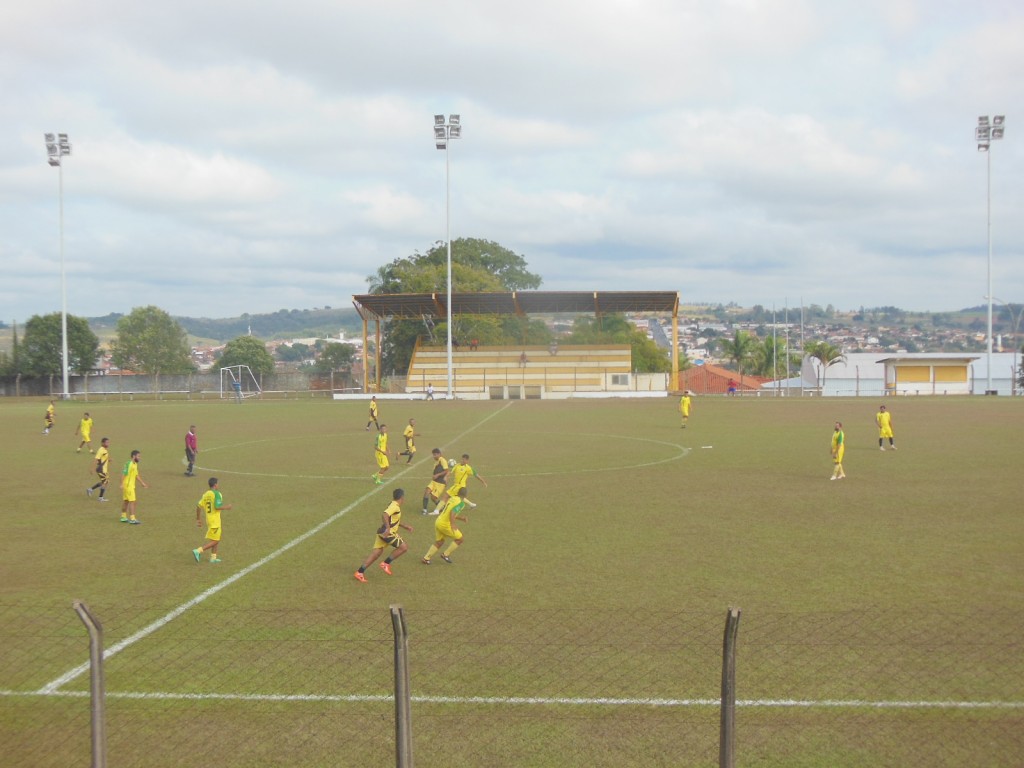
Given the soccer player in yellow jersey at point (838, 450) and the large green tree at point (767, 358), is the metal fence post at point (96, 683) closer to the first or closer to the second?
the soccer player in yellow jersey at point (838, 450)

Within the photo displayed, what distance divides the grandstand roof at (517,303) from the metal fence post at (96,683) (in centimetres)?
7110

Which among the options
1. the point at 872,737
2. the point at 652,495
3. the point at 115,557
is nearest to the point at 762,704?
the point at 872,737

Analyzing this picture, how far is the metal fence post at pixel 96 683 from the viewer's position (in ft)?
16.8

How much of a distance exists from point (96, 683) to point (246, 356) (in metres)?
124

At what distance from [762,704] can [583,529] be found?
905 cm

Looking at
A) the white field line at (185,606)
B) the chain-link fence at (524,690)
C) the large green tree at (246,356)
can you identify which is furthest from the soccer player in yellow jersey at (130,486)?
the large green tree at (246,356)

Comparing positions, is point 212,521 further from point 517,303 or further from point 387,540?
point 517,303

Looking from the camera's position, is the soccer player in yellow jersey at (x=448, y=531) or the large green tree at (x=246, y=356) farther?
the large green tree at (x=246, y=356)

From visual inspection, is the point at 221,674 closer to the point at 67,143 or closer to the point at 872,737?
the point at 872,737

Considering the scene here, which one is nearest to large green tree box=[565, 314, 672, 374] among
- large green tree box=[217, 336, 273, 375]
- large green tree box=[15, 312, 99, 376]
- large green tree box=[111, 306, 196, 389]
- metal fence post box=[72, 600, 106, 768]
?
large green tree box=[217, 336, 273, 375]

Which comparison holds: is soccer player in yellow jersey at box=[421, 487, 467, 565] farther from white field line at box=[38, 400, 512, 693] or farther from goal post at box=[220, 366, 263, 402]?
goal post at box=[220, 366, 263, 402]

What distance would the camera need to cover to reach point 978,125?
229 ft

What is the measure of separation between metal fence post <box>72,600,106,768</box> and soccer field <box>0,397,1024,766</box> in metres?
2.15

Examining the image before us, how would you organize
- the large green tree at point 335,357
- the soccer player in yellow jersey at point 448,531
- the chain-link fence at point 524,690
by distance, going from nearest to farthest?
the chain-link fence at point 524,690
the soccer player in yellow jersey at point 448,531
the large green tree at point 335,357
